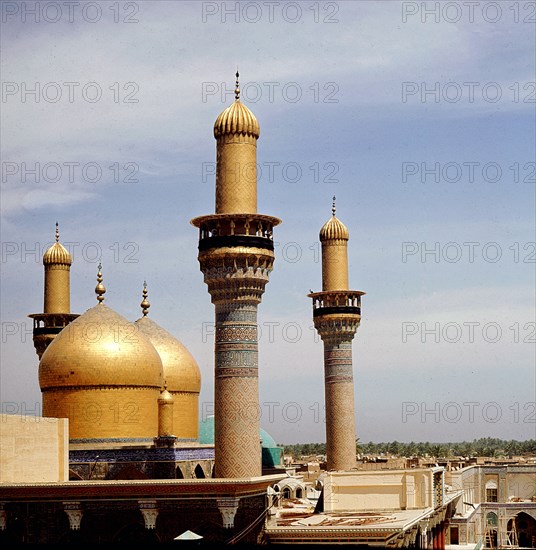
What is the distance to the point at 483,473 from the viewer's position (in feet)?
180

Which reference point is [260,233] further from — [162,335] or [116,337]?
[162,335]

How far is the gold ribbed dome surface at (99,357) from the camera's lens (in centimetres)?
3020

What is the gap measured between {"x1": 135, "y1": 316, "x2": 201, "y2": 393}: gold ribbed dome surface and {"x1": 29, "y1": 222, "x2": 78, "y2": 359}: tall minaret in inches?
117

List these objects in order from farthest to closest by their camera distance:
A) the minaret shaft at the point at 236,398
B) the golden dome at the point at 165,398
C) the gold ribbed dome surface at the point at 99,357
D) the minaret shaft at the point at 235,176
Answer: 1. the golden dome at the point at 165,398
2. the gold ribbed dome surface at the point at 99,357
3. the minaret shaft at the point at 235,176
4. the minaret shaft at the point at 236,398

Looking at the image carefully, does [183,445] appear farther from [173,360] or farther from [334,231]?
[334,231]

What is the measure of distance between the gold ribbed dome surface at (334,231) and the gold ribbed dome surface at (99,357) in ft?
33.5

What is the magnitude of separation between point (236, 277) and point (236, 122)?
4056 mm

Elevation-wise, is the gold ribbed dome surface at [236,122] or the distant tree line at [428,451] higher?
the gold ribbed dome surface at [236,122]

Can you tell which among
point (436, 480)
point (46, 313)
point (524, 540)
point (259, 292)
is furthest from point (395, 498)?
point (524, 540)

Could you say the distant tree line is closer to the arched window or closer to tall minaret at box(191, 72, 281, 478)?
the arched window

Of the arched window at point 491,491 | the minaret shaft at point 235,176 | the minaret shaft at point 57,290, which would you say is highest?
the minaret shaft at point 235,176

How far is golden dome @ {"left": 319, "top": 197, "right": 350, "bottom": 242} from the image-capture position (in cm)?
3875

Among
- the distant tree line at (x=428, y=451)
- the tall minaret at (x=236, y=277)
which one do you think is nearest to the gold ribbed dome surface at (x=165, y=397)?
the tall minaret at (x=236, y=277)

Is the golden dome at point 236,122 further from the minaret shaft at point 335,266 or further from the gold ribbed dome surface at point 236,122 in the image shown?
the minaret shaft at point 335,266
